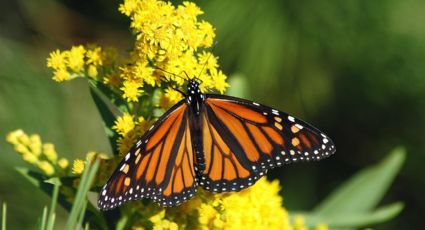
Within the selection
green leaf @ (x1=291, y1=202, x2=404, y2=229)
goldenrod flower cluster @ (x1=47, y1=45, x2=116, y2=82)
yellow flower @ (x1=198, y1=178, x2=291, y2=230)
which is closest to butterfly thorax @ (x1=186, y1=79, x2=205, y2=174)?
yellow flower @ (x1=198, y1=178, x2=291, y2=230)

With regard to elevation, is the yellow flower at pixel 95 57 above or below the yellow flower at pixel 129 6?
below

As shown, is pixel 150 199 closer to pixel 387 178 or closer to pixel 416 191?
pixel 387 178

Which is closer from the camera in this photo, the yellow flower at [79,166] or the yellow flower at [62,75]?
the yellow flower at [79,166]

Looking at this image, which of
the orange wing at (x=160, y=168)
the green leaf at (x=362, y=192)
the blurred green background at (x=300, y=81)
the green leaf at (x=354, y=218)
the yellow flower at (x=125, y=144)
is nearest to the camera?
the orange wing at (x=160, y=168)

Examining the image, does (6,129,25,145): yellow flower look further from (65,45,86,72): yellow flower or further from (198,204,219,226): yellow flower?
(198,204,219,226): yellow flower

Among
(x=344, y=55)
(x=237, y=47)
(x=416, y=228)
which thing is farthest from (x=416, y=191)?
(x=237, y=47)

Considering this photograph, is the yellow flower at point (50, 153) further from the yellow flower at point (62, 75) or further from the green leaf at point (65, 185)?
the yellow flower at point (62, 75)

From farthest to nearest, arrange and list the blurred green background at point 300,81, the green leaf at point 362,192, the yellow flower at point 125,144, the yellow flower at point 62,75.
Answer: the blurred green background at point 300,81 → the green leaf at point 362,192 → the yellow flower at point 62,75 → the yellow flower at point 125,144

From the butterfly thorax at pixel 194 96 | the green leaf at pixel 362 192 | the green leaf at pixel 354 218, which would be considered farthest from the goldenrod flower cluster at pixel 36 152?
the green leaf at pixel 362 192
